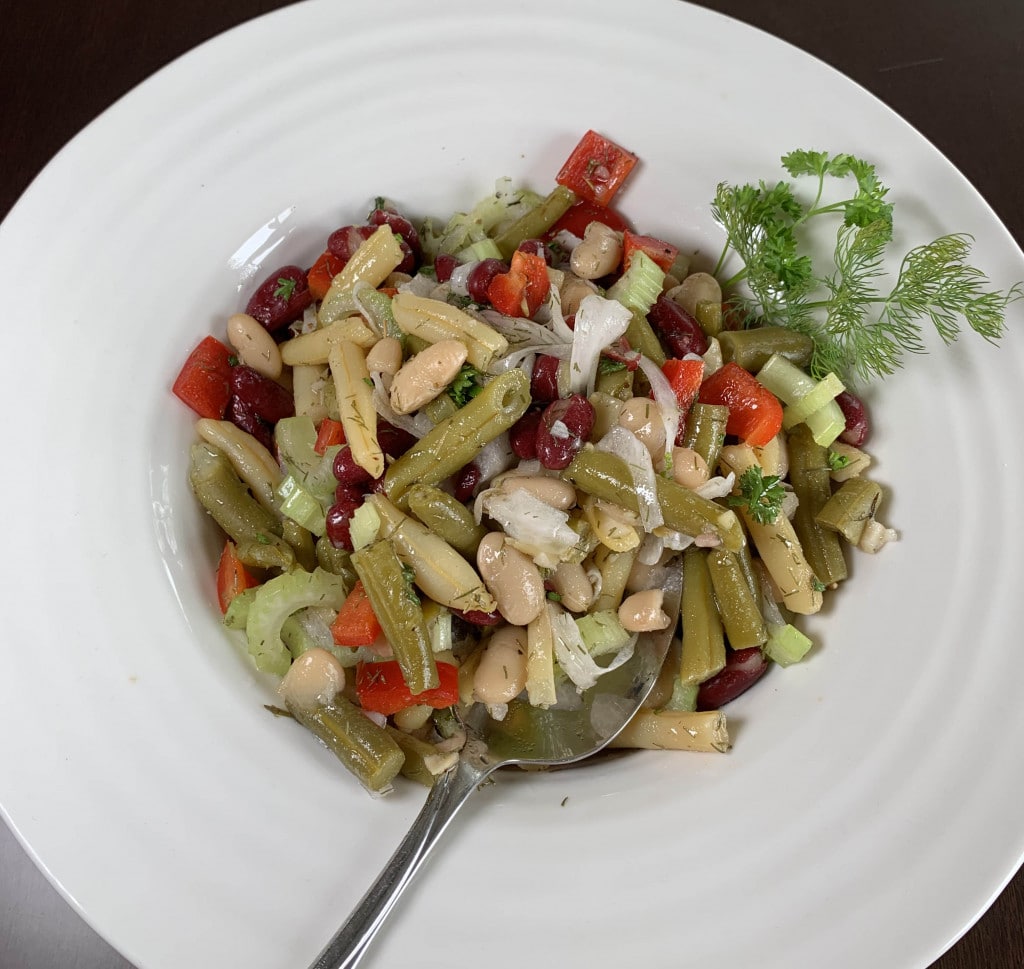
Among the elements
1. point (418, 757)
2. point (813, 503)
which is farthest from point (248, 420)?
point (813, 503)

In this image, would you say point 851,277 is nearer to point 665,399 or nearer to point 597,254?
point 665,399

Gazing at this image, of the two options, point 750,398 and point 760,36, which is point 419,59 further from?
point 750,398

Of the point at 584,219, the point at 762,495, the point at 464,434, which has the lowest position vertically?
the point at 464,434

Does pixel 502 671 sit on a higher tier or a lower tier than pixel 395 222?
lower

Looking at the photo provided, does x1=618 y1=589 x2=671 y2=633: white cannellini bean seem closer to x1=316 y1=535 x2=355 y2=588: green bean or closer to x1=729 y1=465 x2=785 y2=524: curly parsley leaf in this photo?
x1=729 y1=465 x2=785 y2=524: curly parsley leaf

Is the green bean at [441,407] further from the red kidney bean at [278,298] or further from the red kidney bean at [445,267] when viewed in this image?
the red kidney bean at [278,298]

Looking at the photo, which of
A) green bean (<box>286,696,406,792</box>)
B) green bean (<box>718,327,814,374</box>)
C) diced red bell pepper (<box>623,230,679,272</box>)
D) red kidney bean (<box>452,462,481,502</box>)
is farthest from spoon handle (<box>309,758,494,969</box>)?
diced red bell pepper (<box>623,230,679,272</box>)
